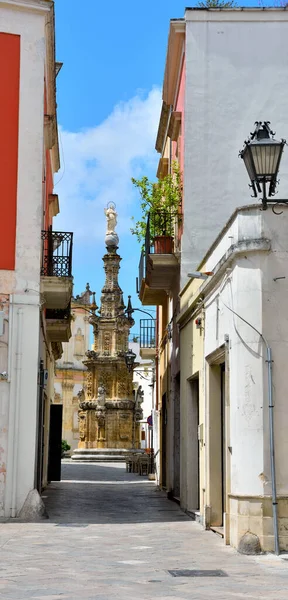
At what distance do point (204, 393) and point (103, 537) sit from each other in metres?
3.35

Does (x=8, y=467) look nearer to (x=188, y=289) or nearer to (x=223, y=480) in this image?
(x=223, y=480)

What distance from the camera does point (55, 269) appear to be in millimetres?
17484

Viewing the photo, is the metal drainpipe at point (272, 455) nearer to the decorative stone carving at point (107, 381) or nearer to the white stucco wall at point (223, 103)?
the white stucco wall at point (223, 103)

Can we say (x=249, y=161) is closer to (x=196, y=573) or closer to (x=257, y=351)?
(x=257, y=351)

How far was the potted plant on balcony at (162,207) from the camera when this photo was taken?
1944 cm

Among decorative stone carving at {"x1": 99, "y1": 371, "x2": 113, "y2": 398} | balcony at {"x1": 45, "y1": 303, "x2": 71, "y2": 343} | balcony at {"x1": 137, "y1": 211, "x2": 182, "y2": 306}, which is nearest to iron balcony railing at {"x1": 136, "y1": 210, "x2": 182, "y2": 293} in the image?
balcony at {"x1": 137, "y1": 211, "x2": 182, "y2": 306}

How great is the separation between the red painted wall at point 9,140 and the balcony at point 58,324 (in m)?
5.25

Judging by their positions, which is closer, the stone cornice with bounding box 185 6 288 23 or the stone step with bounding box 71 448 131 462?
the stone cornice with bounding box 185 6 288 23

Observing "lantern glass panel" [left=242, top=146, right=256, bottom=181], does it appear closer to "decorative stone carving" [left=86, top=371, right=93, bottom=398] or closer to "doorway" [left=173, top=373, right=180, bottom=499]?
"doorway" [left=173, top=373, right=180, bottom=499]

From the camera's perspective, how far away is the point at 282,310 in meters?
11.3

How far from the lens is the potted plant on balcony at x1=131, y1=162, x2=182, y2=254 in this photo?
19.4m

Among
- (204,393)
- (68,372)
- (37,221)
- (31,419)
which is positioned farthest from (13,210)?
(68,372)

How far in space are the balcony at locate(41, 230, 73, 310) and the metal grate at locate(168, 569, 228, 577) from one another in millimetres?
8529

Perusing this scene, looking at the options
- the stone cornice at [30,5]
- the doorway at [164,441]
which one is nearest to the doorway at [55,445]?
the doorway at [164,441]
